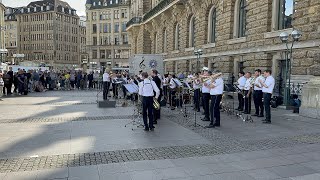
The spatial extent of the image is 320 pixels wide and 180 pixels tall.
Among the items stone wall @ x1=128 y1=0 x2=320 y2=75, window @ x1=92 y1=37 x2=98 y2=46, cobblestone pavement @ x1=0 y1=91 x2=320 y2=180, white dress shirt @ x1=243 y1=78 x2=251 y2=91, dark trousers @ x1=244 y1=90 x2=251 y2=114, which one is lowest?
cobblestone pavement @ x1=0 y1=91 x2=320 y2=180

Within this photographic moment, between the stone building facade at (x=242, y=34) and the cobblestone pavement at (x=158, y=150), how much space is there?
195 inches

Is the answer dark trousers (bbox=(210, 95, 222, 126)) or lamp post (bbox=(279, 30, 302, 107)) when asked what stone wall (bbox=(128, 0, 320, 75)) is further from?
dark trousers (bbox=(210, 95, 222, 126))

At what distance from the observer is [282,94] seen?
17.1 meters

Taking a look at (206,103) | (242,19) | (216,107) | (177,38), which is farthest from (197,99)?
(177,38)

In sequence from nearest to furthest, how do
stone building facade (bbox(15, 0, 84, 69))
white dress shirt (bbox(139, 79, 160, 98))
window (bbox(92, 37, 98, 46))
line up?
white dress shirt (bbox(139, 79, 160, 98)), window (bbox(92, 37, 98, 46)), stone building facade (bbox(15, 0, 84, 69))

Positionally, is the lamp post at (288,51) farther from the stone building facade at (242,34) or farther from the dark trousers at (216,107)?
the dark trousers at (216,107)

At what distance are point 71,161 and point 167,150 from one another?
223 centimetres

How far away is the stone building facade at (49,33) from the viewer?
104 metres

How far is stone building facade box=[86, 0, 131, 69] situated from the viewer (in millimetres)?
91500

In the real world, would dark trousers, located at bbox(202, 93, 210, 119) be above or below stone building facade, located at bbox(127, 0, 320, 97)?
below

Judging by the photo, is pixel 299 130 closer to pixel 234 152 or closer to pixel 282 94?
pixel 234 152

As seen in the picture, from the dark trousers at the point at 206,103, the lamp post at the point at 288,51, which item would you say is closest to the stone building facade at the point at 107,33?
the lamp post at the point at 288,51

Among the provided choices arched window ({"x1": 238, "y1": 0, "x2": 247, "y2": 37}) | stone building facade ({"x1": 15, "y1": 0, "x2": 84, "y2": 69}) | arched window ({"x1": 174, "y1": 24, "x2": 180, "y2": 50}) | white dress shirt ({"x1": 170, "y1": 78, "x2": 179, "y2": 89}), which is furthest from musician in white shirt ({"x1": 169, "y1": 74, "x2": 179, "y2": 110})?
stone building facade ({"x1": 15, "y1": 0, "x2": 84, "y2": 69})

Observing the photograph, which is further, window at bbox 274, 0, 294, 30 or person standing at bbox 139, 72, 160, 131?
window at bbox 274, 0, 294, 30
